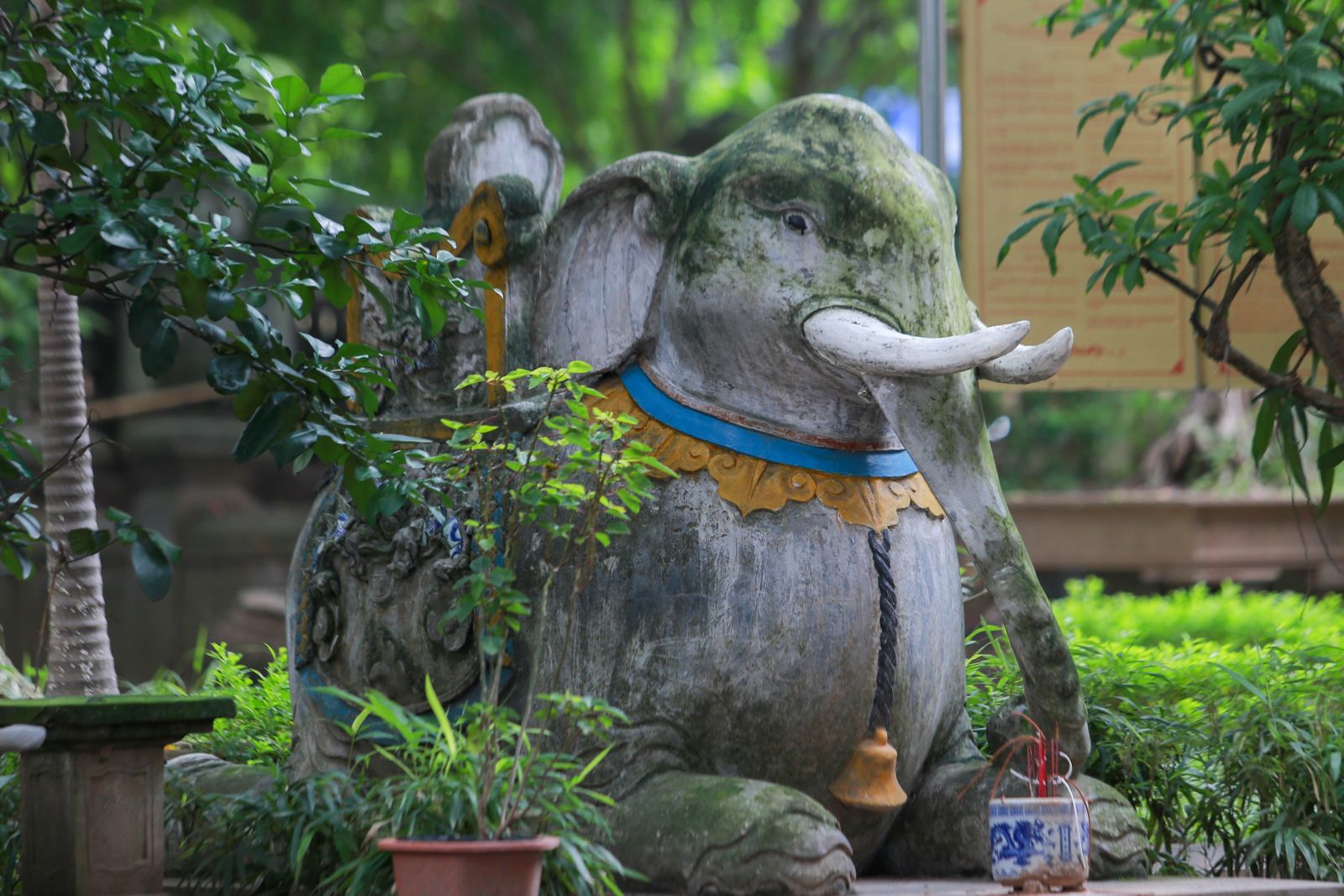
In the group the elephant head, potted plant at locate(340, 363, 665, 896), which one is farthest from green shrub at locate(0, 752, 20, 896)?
the elephant head

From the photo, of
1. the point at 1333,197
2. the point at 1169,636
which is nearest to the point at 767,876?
the point at 1333,197

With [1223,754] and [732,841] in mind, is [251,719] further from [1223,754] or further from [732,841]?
[1223,754]

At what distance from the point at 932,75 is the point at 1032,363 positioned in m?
2.85

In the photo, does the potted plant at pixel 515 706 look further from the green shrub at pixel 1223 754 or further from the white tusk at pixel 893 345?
the green shrub at pixel 1223 754

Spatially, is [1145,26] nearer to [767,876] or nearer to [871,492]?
[871,492]

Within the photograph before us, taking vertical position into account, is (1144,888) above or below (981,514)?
below

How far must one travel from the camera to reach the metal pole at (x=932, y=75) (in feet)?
20.3

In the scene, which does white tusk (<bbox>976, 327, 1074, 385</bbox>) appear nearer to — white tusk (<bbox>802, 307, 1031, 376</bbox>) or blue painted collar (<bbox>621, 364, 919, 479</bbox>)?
white tusk (<bbox>802, 307, 1031, 376</bbox>)

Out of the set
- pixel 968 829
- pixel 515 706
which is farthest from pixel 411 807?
pixel 968 829

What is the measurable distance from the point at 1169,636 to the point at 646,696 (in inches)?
180

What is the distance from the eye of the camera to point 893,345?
141 inches

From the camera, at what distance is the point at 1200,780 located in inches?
180

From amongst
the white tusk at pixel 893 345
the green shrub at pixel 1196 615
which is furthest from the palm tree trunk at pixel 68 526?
the green shrub at pixel 1196 615

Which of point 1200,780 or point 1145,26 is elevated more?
point 1145,26
